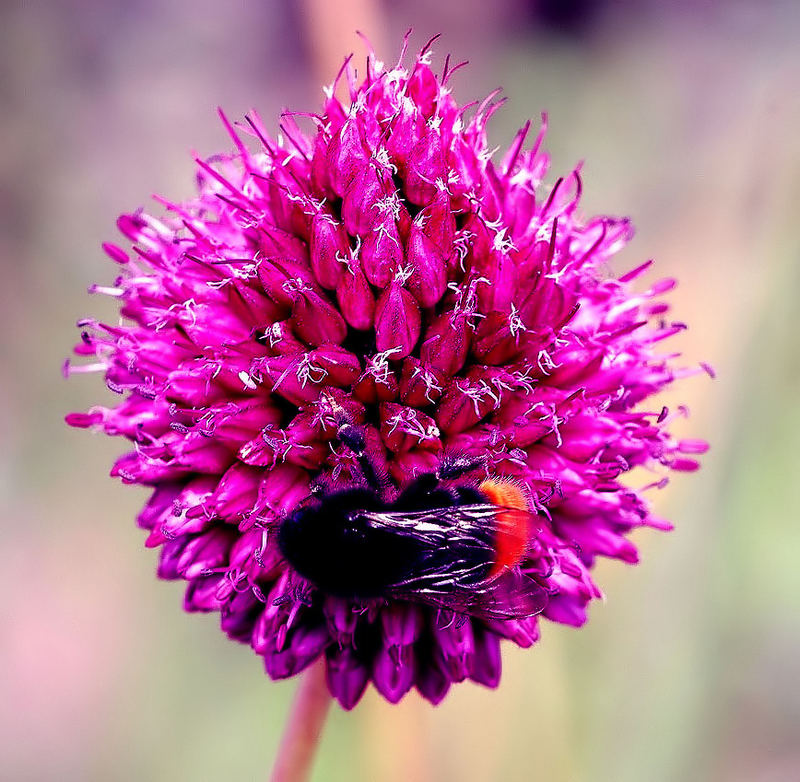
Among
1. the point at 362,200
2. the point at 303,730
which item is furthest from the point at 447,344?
the point at 303,730

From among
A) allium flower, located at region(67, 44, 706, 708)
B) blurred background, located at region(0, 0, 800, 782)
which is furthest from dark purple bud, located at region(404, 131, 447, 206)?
blurred background, located at region(0, 0, 800, 782)

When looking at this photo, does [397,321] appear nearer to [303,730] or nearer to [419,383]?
[419,383]

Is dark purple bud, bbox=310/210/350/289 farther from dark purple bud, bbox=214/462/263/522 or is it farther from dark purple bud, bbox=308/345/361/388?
dark purple bud, bbox=214/462/263/522

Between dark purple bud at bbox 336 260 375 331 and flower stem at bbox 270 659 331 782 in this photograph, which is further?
flower stem at bbox 270 659 331 782

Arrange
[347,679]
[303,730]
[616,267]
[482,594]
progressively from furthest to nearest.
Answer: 1. [616,267]
2. [303,730]
3. [347,679]
4. [482,594]

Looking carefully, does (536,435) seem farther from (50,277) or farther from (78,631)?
(50,277)

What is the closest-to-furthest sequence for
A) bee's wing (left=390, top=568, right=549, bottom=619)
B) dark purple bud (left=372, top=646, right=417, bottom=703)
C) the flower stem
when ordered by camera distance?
bee's wing (left=390, top=568, right=549, bottom=619), dark purple bud (left=372, top=646, right=417, bottom=703), the flower stem
